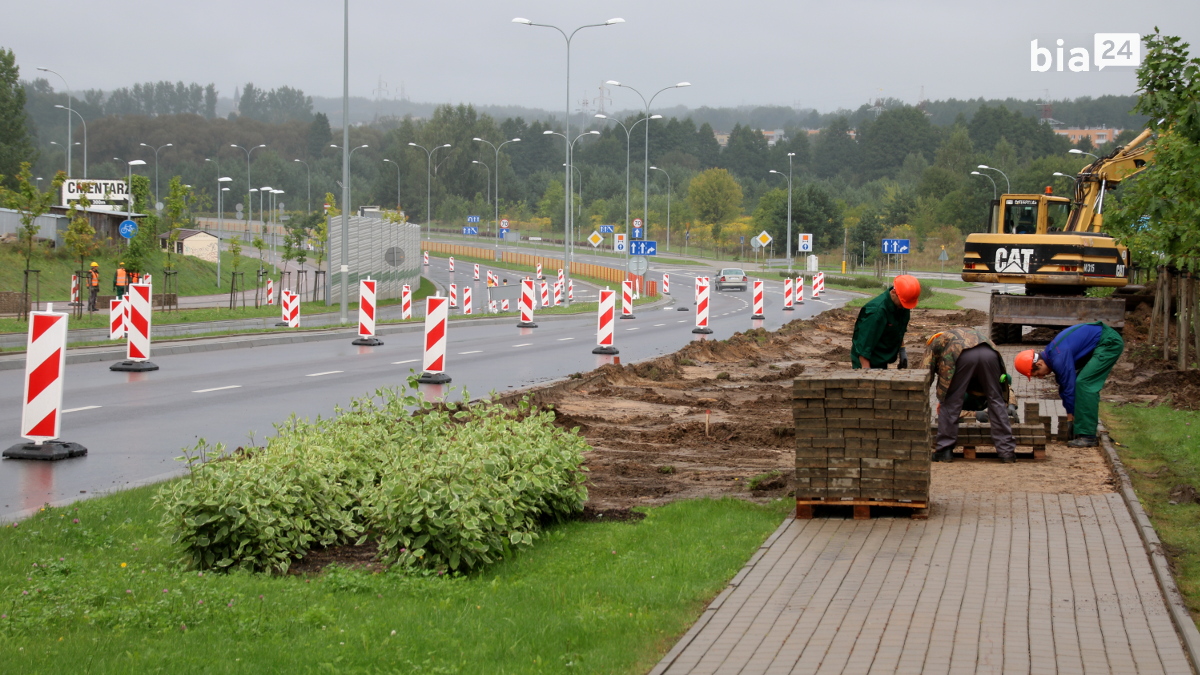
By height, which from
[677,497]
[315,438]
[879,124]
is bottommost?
[677,497]

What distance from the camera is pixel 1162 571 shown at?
633 cm

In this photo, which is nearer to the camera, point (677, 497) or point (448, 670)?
point (448, 670)

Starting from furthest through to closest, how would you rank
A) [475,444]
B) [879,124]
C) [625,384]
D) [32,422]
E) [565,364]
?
[879,124]
[565,364]
[625,384]
[32,422]
[475,444]

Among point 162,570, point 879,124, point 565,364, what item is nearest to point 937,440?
point 162,570

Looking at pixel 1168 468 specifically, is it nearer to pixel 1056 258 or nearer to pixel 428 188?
pixel 1056 258

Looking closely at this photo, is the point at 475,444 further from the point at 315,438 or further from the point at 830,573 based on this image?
the point at 830,573

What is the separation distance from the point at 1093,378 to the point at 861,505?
171 inches

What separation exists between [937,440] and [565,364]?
11.0 m

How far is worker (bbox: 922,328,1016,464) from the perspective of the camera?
32.7 feet

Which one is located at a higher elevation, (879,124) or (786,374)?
(879,124)

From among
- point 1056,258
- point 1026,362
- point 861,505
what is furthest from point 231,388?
point 1056,258

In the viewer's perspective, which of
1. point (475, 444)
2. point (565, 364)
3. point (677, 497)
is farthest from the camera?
point (565, 364)

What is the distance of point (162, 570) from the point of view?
20.6ft

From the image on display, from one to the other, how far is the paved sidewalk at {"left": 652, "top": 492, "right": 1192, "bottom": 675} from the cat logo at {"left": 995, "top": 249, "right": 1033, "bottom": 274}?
17.7 metres
